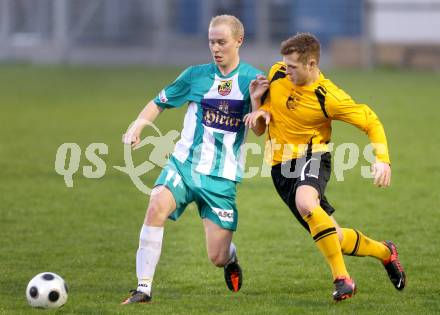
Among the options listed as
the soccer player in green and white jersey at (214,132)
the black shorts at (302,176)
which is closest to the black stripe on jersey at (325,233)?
the black shorts at (302,176)

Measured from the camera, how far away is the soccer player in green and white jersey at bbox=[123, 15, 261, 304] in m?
7.13

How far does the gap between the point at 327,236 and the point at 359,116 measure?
0.81 meters

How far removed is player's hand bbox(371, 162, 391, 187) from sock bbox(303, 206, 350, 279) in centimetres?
44

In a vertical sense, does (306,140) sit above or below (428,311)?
above

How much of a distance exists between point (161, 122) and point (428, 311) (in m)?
13.6

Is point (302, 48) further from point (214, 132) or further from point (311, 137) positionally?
point (214, 132)

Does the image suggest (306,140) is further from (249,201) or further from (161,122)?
(161,122)

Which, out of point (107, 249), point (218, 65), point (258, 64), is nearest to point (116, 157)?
point (107, 249)

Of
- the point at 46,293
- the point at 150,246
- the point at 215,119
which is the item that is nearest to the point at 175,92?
the point at 215,119

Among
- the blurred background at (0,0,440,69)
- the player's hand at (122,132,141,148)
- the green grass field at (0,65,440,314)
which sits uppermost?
the blurred background at (0,0,440,69)

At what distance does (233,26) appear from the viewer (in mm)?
7109

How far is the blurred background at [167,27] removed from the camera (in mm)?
37094

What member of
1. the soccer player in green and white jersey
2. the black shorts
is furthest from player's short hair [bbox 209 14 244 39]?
the black shorts

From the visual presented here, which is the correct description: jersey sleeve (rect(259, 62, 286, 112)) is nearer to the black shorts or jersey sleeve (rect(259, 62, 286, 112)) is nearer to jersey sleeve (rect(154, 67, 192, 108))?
the black shorts
